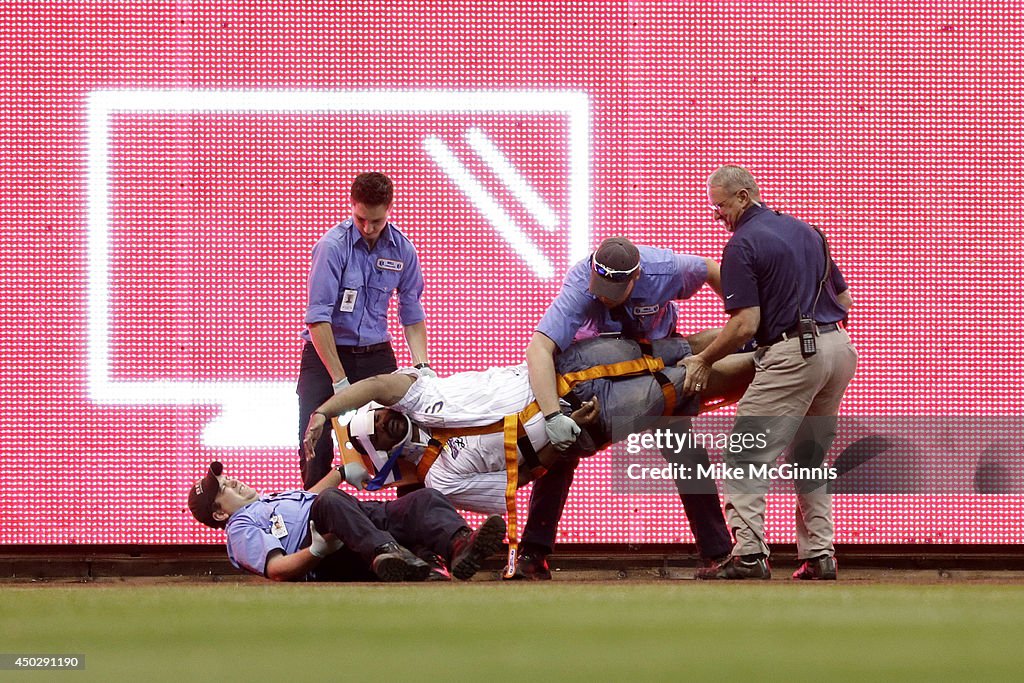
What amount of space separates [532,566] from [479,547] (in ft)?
2.17

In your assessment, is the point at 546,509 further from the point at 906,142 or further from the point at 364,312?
the point at 906,142

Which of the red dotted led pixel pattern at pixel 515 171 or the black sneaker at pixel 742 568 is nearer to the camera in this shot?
the black sneaker at pixel 742 568

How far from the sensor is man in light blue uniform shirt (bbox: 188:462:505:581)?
4.04m

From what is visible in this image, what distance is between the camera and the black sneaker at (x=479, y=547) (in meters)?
3.99

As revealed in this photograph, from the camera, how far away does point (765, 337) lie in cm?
447

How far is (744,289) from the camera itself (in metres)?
4.35

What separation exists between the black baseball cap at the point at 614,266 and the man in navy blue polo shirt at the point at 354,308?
0.72 metres

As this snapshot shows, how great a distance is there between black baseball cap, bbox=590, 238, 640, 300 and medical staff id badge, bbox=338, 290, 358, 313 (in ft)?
3.03

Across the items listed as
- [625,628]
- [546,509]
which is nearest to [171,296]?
[546,509]

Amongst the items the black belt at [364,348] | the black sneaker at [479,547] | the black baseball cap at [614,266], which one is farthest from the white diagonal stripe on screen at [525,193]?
the black sneaker at [479,547]

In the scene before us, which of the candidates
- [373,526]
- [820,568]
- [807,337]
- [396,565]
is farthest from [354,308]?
[820,568]

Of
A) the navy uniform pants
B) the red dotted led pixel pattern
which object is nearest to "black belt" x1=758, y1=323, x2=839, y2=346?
the red dotted led pixel pattern

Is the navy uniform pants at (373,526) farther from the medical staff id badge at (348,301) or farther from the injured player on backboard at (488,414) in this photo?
the medical staff id badge at (348,301)

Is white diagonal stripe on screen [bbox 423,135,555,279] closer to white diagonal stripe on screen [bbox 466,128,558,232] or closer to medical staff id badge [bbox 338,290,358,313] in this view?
white diagonal stripe on screen [bbox 466,128,558,232]
